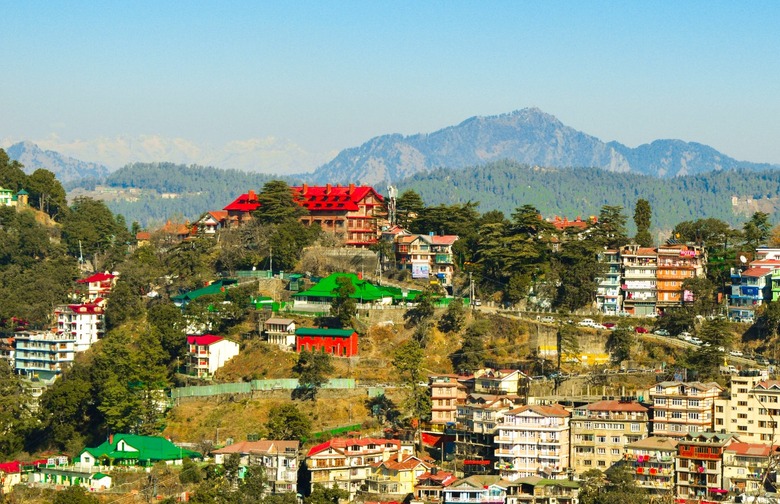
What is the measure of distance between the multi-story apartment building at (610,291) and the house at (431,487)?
66.7 ft

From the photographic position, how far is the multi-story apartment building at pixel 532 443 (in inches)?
2514

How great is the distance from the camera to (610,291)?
80062 millimetres

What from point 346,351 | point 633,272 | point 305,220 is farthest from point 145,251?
point 633,272

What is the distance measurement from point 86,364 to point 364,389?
56.3 ft

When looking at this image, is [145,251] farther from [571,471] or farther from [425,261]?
[571,471]

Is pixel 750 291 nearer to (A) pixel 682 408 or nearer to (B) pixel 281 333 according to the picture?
(A) pixel 682 408

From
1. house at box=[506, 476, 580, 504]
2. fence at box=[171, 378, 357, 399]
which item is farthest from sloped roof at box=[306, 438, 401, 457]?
fence at box=[171, 378, 357, 399]

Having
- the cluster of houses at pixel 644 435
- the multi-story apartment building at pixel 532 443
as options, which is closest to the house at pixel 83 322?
the cluster of houses at pixel 644 435

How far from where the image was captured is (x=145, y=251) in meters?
94.0

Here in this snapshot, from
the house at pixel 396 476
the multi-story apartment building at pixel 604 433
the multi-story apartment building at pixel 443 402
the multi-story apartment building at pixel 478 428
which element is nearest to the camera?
the house at pixel 396 476

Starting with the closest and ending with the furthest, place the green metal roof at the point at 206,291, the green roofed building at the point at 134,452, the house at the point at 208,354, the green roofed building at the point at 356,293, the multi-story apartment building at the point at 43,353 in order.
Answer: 1. the green roofed building at the point at 134,452
2. the house at the point at 208,354
3. the green roofed building at the point at 356,293
4. the green metal roof at the point at 206,291
5. the multi-story apartment building at the point at 43,353

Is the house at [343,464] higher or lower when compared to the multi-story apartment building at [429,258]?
lower

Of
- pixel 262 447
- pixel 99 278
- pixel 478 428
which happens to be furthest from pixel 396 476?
pixel 99 278

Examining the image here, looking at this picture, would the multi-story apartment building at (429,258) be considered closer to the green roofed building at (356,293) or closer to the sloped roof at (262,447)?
the green roofed building at (356,293)
